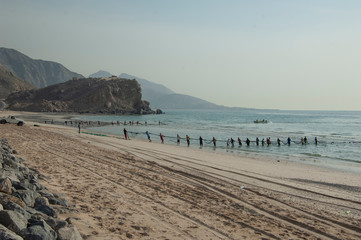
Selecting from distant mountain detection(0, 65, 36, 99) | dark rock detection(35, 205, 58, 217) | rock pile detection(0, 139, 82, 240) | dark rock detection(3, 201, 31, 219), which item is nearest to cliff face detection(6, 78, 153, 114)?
distant mountain detection(0, 65, 36, 99)

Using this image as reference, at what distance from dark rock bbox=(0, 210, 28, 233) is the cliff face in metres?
122

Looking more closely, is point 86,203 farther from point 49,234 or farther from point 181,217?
point 49,234

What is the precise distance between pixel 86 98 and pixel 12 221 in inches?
5386

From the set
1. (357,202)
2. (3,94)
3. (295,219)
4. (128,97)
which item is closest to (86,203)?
(295,219)

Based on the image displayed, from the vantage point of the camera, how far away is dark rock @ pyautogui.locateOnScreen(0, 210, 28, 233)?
3777 mm

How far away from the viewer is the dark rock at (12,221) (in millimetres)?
3777

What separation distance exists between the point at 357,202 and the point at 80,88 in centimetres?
15097

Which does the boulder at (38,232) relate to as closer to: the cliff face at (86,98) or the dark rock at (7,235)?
the dark rock at (7,235)

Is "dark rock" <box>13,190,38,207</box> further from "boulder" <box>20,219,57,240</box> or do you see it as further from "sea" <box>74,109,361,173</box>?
"sea" <box>74,109,361,173</box>

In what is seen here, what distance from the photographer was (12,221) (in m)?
3.81

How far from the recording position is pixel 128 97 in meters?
147

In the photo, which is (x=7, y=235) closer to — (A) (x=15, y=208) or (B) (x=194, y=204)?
(A) (x=15, y=208)

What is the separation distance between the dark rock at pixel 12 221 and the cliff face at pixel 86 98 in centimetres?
12194

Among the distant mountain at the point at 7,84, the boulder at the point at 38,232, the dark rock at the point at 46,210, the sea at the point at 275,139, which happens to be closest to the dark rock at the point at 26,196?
the dark rock at the point at 46,210
